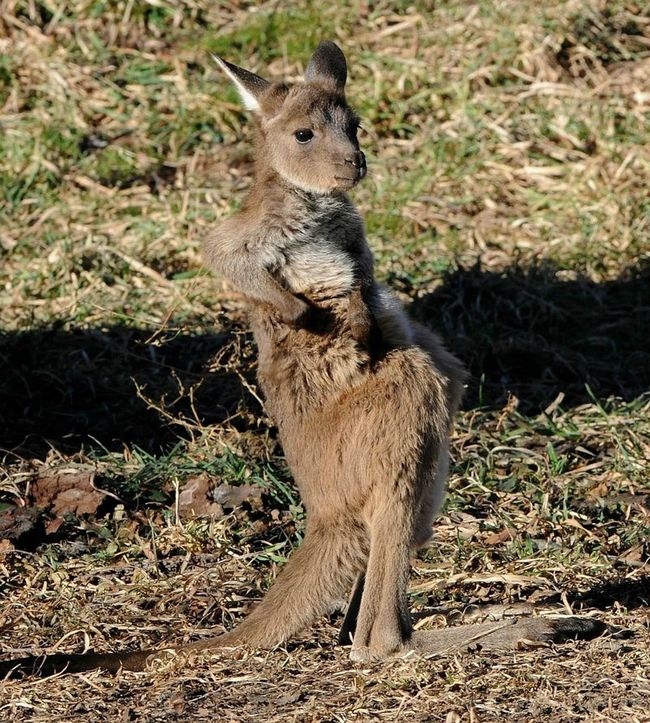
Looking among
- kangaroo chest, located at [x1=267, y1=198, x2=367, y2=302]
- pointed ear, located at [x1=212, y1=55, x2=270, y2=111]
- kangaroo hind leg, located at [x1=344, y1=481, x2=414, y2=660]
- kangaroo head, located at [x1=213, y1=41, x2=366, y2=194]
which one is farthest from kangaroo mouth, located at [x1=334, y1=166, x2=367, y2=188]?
kangaroo hind leg, located at [x1=344, y1=481, x2=414, y2=660]

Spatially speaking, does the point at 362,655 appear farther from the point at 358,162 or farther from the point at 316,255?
the point at 358,162

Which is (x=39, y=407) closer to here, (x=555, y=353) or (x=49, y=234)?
(x=49, y=234)

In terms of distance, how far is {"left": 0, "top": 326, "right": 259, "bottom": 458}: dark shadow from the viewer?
593 centimetres

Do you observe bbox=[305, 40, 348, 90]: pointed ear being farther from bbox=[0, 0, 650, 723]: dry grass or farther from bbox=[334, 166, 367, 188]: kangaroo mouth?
bbox=[0, 0, 650, 723]: dry grass

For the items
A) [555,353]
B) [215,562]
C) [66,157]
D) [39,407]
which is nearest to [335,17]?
[66,157]

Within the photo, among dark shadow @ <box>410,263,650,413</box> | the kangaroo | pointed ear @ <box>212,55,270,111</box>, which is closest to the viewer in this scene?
the kangaroo

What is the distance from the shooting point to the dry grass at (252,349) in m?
3.96

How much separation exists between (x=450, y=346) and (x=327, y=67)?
2.12 m

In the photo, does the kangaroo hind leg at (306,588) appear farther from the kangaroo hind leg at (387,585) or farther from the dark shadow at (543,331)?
the dark shadow at (543,331)

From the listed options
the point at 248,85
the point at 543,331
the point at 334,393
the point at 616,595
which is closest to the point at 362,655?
the point at 334,393

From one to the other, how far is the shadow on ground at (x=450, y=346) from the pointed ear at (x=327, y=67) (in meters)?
1.41

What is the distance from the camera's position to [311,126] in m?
4.65

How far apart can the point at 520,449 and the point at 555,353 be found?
1020 millimetres

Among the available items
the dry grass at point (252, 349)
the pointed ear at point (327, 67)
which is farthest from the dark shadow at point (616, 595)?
the pointed ear at point (327, 67)
